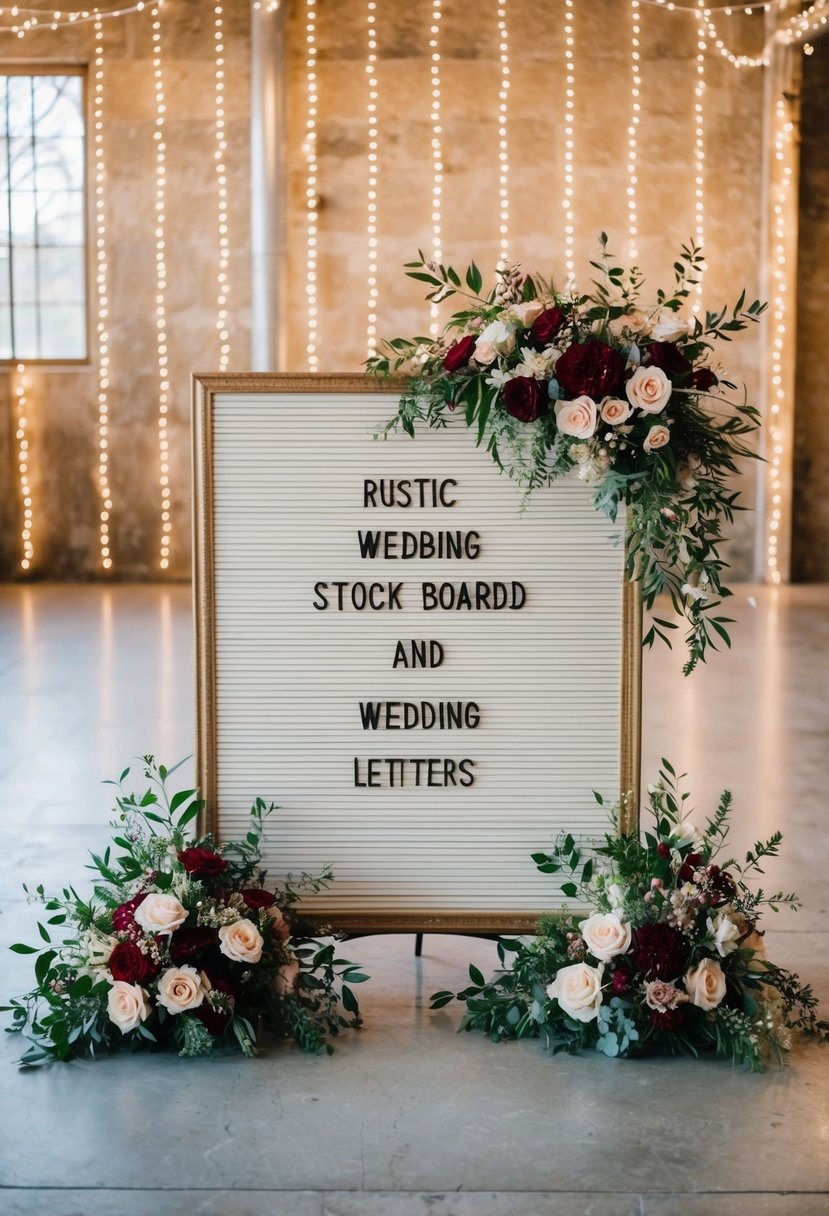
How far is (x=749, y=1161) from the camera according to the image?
7.43 feet

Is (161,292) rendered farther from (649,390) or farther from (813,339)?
(649,390)

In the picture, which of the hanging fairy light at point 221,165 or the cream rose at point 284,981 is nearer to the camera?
the cream rose at point 284,981

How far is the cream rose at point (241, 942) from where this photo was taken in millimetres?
2613

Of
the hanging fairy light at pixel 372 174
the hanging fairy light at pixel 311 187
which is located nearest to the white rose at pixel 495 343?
the hanging fairy light at pixel 372 174

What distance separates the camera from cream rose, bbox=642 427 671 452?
8.49 feet

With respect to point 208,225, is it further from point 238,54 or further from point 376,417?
point 376,417

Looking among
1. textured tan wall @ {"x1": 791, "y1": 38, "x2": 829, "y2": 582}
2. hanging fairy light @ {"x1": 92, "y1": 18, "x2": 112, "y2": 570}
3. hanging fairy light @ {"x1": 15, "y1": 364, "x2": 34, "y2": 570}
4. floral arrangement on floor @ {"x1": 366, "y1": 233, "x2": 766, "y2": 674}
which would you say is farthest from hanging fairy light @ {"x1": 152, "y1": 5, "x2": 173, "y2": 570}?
floral arrangement on floor @ {"x1": 366, "y1": 233, "x2": 766, "y2": 674}

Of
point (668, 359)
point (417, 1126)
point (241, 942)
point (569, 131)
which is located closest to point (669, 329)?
point (668, 359)

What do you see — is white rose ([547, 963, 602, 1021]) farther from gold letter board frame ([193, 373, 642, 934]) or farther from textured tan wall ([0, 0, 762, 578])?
textured tan wall ([0, 0, 762, 578])

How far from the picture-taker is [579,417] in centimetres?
263

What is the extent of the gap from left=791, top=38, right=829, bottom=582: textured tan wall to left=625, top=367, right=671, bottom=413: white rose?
895cm

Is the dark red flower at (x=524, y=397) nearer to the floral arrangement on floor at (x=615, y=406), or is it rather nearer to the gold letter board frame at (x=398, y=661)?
the floral arrangement on floor at (x=615, y=406)

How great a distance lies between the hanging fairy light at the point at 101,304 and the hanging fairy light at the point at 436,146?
2529 millimetres

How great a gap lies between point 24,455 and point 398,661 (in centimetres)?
881
